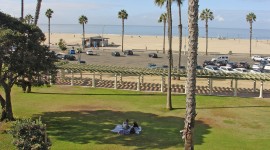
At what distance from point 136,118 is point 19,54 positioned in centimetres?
1184

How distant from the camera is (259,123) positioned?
33594 mm

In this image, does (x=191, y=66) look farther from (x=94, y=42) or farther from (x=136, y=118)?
(x=94, y=42)

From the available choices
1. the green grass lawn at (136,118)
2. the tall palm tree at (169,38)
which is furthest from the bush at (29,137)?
the tall palm tree at (169,38)

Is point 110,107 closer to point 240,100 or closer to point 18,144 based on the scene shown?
point 240,100

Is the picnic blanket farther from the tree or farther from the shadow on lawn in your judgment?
the tree

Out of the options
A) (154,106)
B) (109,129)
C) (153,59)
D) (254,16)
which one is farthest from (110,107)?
(254,16)

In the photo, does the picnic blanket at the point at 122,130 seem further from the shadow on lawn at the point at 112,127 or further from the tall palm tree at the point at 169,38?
the tall palm tree at the point at 169,38

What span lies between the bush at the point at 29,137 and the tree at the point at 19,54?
9.21m

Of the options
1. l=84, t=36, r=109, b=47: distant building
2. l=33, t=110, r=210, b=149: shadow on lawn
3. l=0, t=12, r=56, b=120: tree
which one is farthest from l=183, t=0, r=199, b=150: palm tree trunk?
l=84, t=36, r=109, b=47: distant building

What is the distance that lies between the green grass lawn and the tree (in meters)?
4.23

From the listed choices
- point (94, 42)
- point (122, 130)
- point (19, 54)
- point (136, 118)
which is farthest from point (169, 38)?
point (94, 42)

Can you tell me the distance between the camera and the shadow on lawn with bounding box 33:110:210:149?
27.9m

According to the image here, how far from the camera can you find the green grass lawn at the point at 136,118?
2753 centimetres

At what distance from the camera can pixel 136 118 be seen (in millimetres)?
35156
